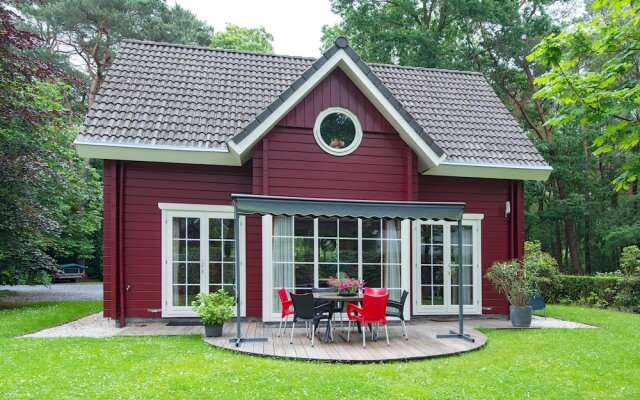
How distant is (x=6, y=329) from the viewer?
8.61m

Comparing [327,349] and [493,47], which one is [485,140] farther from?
[493,47]

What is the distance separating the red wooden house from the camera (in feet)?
29.6

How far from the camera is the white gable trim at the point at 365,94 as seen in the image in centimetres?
855

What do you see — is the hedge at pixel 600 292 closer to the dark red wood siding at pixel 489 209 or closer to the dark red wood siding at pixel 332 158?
the dark red wood siding at pixel 489 209

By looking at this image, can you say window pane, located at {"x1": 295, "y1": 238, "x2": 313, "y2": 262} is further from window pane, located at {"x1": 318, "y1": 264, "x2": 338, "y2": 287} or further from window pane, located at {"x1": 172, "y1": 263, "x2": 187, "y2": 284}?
window pane, located at {"x1": 172, "y1": 263, "x2": 187, "y2": 284}

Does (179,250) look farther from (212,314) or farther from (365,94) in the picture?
(365,94)

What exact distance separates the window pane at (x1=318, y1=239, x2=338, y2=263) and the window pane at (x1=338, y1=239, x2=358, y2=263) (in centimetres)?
14

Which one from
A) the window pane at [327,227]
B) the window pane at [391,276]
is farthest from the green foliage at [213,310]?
the window pane at [391,276]

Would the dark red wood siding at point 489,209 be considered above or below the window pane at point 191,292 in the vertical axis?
above

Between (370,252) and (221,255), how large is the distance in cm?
294

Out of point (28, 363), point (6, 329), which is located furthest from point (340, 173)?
point (6, 329)

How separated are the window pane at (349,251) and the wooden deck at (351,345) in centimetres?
131

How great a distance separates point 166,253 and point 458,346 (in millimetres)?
5592

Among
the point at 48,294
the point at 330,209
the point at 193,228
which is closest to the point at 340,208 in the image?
the point at 330,209
